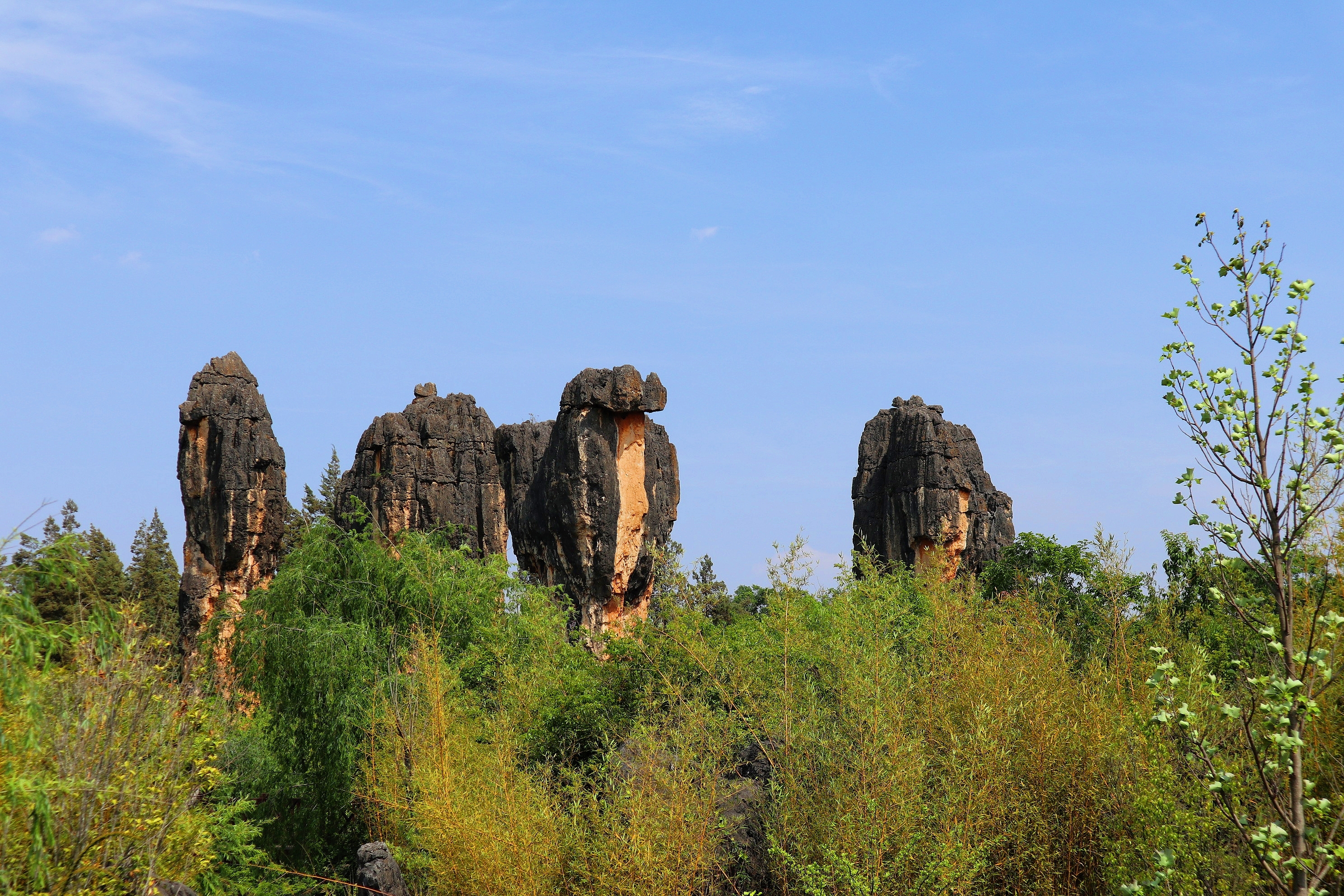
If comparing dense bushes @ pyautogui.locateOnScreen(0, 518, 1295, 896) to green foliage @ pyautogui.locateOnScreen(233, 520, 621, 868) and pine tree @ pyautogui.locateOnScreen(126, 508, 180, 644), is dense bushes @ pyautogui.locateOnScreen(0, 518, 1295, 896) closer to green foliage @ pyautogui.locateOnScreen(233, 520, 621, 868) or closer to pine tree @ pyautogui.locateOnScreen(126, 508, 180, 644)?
green foliage @ pyautogui.locateOnScreen(233, 520, 621, 868)

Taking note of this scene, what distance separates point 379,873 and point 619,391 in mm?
8639

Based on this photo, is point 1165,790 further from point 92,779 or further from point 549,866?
point 92,779

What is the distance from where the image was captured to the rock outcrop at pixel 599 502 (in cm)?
1648

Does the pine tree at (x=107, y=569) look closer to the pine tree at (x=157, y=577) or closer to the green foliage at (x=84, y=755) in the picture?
the pine tree at (x=157, y=577)

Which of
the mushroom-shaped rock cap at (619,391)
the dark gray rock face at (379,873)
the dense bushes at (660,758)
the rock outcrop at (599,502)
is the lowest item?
the dark gray rock face at (379,873)

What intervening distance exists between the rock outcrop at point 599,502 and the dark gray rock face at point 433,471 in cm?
924

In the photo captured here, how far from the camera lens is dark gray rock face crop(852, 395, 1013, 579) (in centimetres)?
2483

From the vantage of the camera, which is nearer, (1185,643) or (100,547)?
(1185,643)

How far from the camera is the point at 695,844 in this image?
7250 mm

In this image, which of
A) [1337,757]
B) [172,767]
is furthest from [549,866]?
[1337,757]

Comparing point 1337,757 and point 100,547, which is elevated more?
point 100,547

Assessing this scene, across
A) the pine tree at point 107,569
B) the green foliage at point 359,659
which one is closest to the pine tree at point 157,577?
the pine tree at point 107,569

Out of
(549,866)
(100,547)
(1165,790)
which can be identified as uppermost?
(100,547)

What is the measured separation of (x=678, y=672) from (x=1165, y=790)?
17.3 ft
